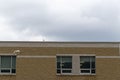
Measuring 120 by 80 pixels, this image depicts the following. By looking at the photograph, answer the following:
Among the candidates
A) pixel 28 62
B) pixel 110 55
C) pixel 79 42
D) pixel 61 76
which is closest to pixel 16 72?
pixel 28 62

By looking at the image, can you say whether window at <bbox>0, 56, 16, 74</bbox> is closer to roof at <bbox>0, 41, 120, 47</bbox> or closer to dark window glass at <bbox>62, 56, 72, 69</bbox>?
roof at <bbox>0, 41, 120, 47</bbox>

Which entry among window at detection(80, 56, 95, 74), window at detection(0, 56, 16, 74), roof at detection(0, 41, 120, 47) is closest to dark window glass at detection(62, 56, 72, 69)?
window at detection(80, 56, 95, 74)

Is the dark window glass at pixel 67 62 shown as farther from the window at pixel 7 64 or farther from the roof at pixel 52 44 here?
the window at pixel 7 64

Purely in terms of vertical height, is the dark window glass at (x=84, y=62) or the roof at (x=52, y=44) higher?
the roof at (x=52, y=44)

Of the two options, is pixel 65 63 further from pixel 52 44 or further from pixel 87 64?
pixel 52 44

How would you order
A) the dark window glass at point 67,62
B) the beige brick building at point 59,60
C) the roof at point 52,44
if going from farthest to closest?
the dark window glass at point 67,62 → the roof at point 52,44 → the beige brick building at point 59,60

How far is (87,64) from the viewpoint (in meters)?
38.0

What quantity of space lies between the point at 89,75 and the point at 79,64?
1.48 metres

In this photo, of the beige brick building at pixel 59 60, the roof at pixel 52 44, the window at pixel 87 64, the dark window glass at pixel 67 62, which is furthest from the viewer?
the dark window glass at pixel 67 62

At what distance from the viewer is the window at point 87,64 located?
37938mm

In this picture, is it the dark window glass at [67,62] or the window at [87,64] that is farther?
the dark window glass at [67,62]

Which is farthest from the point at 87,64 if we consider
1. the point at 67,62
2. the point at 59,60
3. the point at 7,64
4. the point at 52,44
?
the point at 7,64

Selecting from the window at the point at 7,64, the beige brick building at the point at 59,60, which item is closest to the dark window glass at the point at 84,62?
the beige brick building at the point at 59,60

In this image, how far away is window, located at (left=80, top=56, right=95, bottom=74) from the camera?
37938 millimetres
